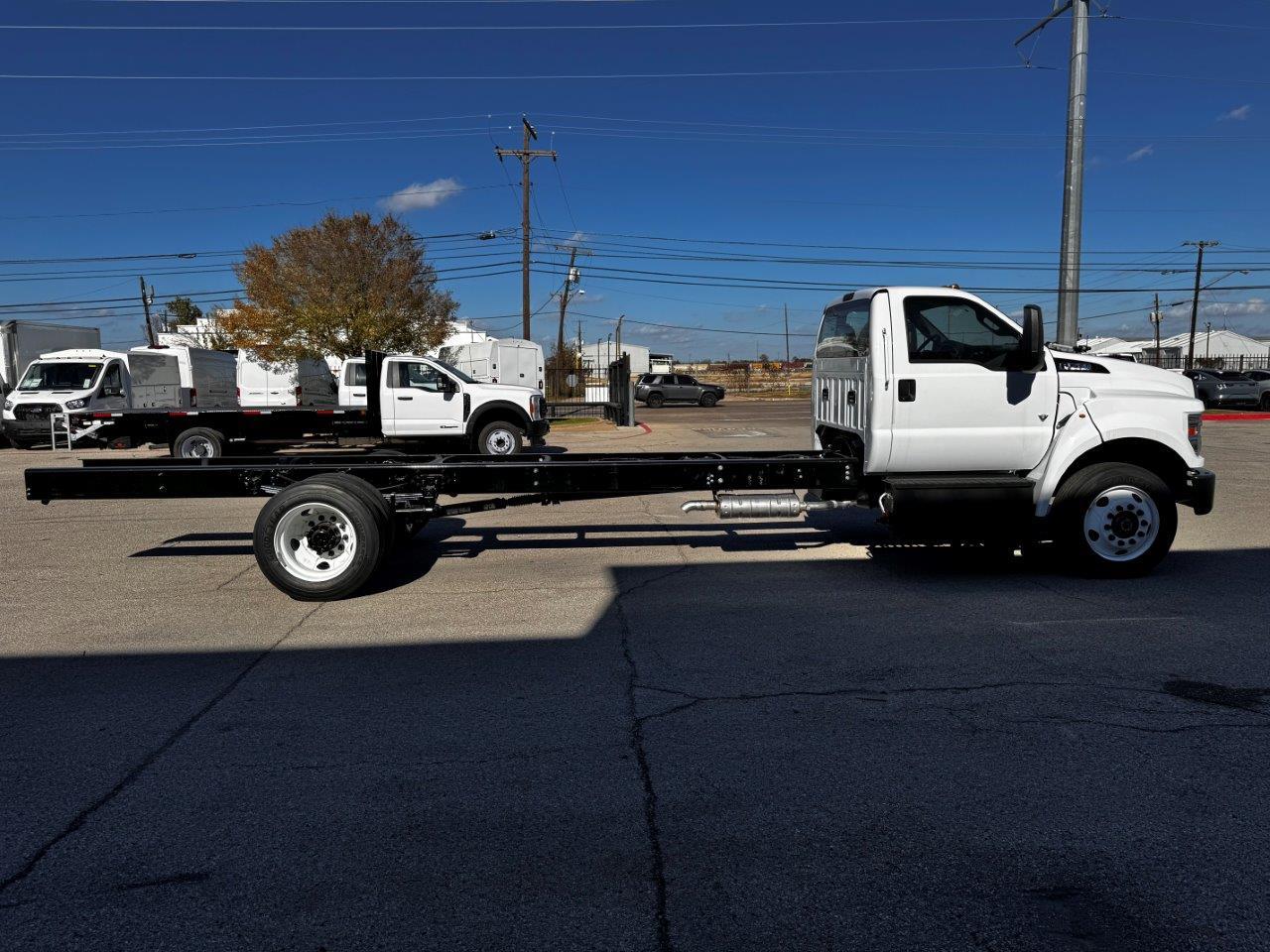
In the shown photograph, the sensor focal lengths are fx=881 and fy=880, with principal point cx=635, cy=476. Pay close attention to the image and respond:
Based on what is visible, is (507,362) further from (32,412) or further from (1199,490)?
(1199,490)

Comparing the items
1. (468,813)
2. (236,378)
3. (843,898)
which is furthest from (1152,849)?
(236,378)

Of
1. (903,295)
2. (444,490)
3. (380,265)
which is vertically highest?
(380,265)

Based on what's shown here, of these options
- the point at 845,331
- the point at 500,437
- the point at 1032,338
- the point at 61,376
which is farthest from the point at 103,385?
the point at 1032,338

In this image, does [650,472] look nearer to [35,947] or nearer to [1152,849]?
[1152,849]

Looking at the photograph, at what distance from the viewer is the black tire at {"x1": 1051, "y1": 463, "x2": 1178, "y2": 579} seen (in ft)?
22.4

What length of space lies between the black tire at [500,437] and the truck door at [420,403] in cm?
52

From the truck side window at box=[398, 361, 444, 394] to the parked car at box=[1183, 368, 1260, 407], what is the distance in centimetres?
3058

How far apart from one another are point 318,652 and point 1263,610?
21.0 feet

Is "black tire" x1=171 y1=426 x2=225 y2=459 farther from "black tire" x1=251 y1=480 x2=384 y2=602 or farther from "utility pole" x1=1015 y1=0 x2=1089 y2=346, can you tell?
"utility pole" x1=1015 y1=0 x2=1089 y2=346

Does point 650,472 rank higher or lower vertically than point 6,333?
lower

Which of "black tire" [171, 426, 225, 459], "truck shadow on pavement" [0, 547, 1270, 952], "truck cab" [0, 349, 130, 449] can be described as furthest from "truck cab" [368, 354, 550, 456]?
"truck shadow on pavement" [0, 547, 1270, 952]

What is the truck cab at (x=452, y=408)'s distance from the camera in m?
17.0

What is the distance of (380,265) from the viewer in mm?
31297

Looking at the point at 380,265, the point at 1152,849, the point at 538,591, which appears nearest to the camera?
the point at 1152,849
